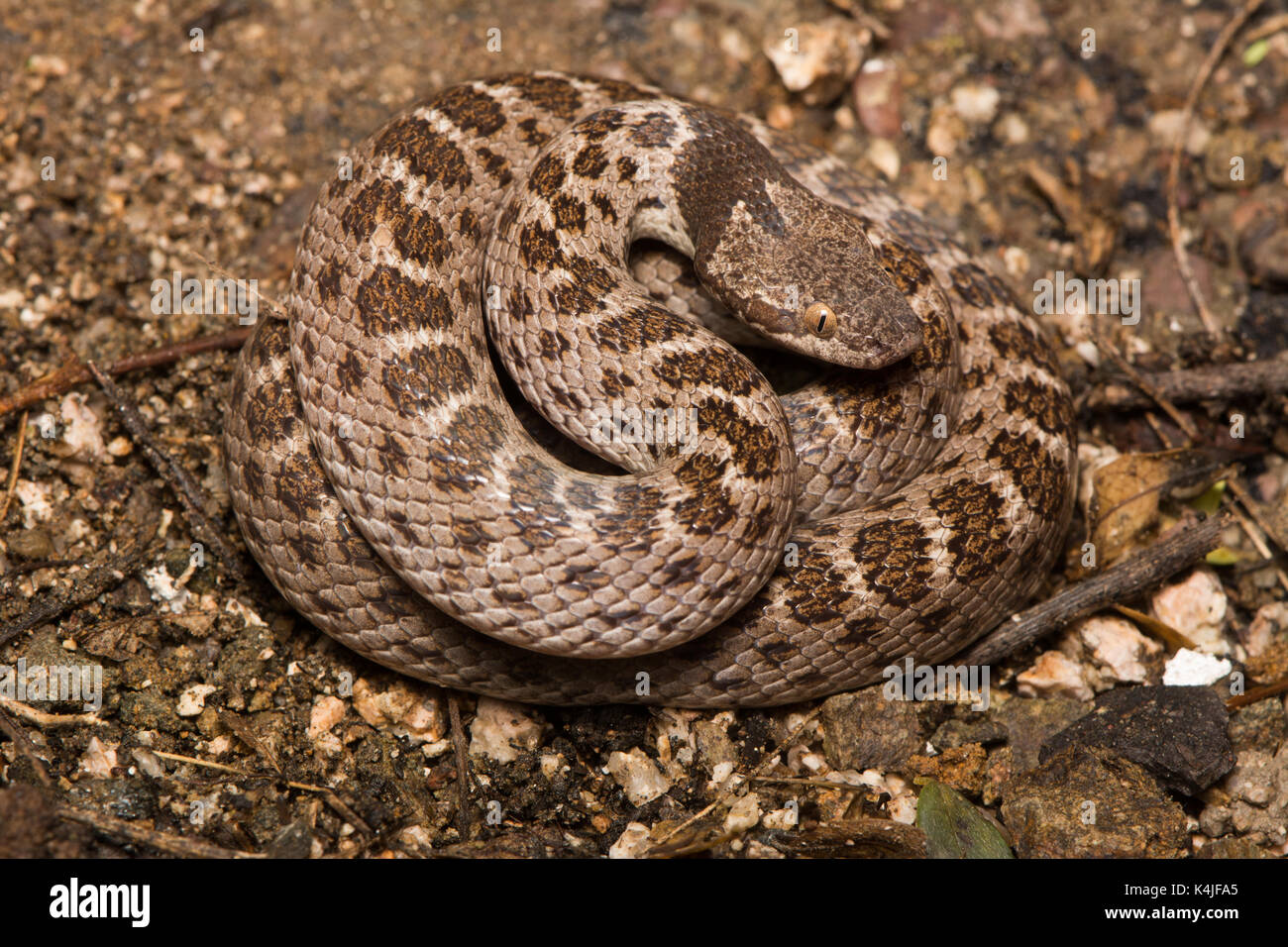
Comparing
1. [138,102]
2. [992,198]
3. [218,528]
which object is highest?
[138,102]

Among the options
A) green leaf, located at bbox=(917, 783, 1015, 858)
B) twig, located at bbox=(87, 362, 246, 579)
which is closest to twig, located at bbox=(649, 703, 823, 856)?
green leaf, located at bbox=(917, 783, 1015, 858)

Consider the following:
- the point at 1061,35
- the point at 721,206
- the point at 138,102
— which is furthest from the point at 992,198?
the point at 138,102

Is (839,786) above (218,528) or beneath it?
beneath

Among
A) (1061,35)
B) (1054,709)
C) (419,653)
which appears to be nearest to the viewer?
(419,653)

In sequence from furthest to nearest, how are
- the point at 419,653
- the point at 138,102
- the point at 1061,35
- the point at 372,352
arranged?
1. the point at 1061,35
2. the point at 138,102
3. the point at 419,653
4. the point at 372,352

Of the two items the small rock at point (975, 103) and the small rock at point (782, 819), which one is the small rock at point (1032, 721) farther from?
the small rock at point (975, 103)

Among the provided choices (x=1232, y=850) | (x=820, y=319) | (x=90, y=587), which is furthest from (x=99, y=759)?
(x=1232, y=850)

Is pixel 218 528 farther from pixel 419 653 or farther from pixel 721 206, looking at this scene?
pixel 721 206
